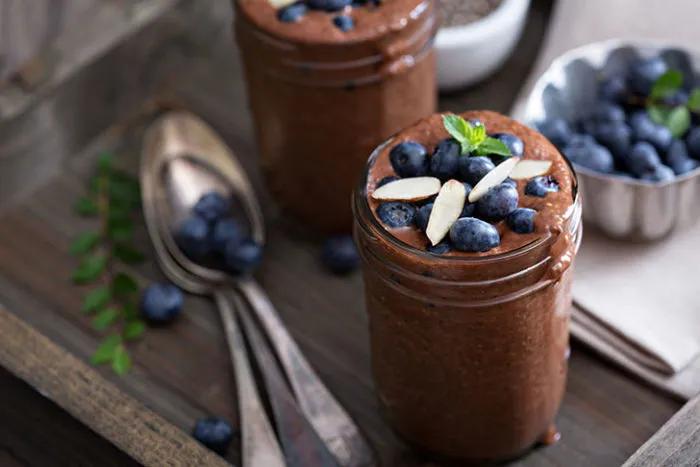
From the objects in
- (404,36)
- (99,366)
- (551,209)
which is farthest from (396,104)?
(99,366)

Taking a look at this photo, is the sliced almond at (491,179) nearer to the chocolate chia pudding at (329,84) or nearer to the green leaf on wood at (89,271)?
the chocolate chia pudding at (329,84)

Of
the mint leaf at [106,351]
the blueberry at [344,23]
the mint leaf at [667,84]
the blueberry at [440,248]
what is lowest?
the mint leaf at [106,351]

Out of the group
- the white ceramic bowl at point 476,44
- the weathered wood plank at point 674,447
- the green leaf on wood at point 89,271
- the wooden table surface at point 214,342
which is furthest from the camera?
the white ceramic bowl at point 476,44

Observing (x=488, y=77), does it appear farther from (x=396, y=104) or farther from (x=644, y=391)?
(x=644, y=391)

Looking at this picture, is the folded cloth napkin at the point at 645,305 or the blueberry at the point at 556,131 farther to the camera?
the blueberry at the point at 556,131

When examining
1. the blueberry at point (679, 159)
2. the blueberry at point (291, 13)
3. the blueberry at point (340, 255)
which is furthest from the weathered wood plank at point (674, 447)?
the blueberry at point (291, 13)

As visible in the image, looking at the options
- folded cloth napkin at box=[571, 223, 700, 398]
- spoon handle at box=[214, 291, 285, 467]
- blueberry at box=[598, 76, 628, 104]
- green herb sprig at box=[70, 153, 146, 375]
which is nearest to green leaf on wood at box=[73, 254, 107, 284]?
green herb sprig at box=[70, 153, 146, 375]

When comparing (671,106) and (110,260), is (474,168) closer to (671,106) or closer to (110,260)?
(671,106)
